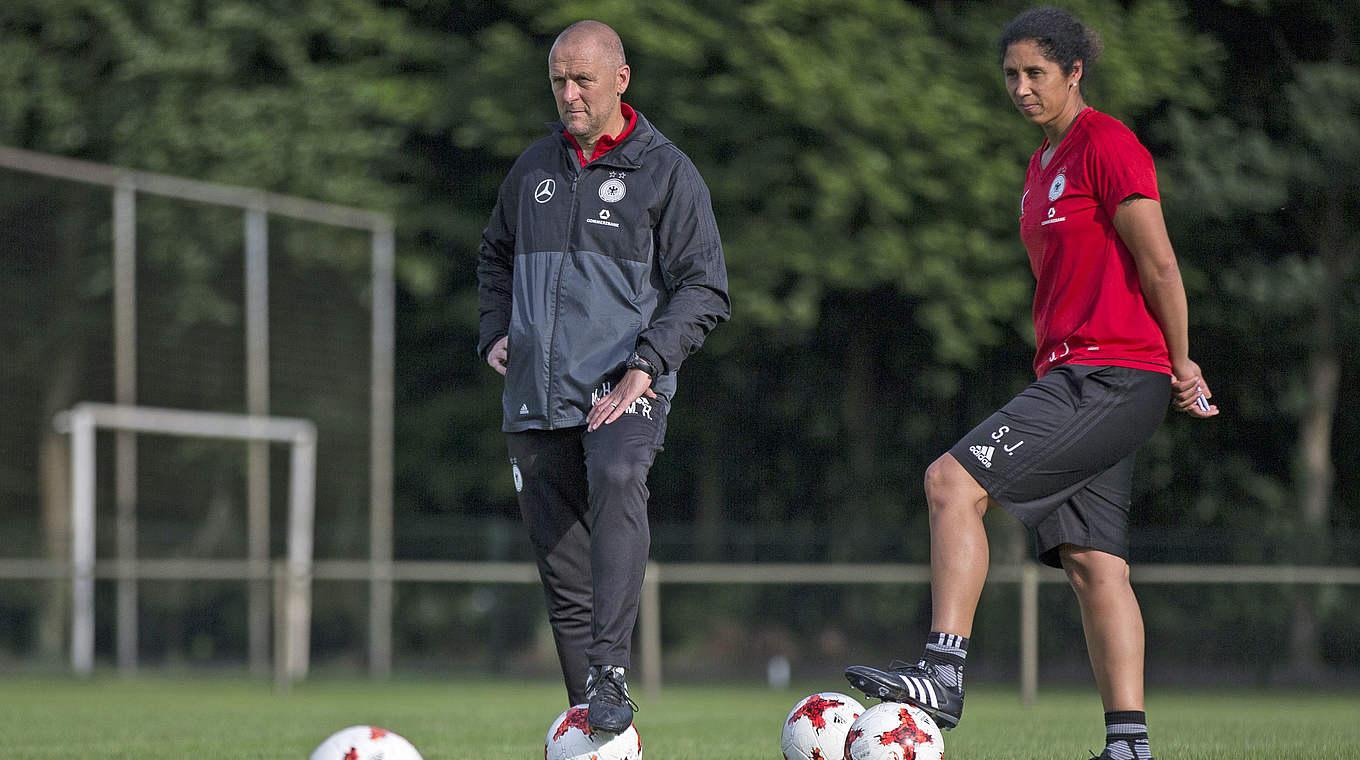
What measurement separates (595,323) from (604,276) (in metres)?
0.15

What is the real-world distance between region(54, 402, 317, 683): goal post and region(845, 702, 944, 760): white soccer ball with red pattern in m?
9.83

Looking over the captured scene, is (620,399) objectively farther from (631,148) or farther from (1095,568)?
(1095,568)

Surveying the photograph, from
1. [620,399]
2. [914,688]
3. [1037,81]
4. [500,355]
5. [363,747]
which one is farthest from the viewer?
[500,355]

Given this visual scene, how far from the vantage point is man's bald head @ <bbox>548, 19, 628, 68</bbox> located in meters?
5.39

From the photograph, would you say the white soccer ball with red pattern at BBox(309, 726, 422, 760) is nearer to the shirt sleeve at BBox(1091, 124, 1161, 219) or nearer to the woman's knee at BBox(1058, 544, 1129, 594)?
the woman's knee at BBox(1058, 544, 1129, 594)

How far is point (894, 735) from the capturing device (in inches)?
184

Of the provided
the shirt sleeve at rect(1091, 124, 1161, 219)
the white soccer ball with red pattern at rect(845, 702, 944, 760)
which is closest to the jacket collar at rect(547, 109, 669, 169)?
the shirt sleeve at rect(1091, 124, 1161, 219)

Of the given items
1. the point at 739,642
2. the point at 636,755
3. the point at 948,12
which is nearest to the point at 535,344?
the point at 636,755

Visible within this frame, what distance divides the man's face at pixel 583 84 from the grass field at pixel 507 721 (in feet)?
7.79

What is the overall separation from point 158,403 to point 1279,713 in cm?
1071

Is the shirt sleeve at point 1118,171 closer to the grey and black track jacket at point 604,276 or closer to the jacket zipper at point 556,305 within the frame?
the grey and black track jacket at point 604,276

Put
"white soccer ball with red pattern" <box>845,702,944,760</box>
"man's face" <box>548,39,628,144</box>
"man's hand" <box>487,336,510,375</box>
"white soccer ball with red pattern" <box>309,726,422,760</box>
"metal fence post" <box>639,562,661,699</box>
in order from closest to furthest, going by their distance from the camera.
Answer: "white soccer ball with red pattern" <box>309,726,422,760</box> < "white soccer ball with red pattern" <box>845,702,944,760</box> < "man's face" <box>548,39,628,144</box> < "man's hand" <box>487,336,510,375</box> < "metal fence post" <box>639,562,661,699</box>

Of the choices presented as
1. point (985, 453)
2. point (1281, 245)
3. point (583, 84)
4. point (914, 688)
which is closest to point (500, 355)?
point (583, 84)

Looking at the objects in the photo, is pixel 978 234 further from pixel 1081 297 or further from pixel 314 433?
pixel 1081 297
